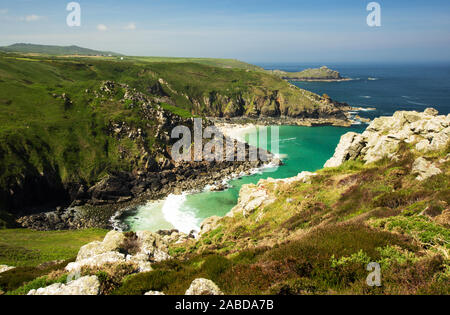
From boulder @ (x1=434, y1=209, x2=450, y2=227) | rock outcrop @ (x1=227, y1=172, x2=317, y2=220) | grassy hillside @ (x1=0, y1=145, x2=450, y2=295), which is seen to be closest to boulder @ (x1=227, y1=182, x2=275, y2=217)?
rock outcrop @ (x1=227, y1=172, x2=317, y2=220)

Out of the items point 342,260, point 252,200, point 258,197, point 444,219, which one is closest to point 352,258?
point 342,260

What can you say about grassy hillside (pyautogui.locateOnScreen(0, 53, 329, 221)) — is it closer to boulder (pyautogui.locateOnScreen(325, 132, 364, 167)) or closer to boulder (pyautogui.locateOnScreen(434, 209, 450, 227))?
boulder (pyautogui.locateOnScreen(325, 132, 364, 167))

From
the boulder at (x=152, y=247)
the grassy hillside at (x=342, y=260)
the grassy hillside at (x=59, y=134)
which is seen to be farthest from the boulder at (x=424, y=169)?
the grassy hillside at (x=59, y=134)

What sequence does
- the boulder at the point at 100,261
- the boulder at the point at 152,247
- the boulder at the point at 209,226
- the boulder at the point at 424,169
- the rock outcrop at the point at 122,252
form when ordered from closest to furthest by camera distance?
1. the boulder at the point at 100,261
2. the rock outcrop at the point at 122,252
3. the boulder at the point at 152,247
4. the boulder at the point at 424,169
5. the boulder at the point at 209,226

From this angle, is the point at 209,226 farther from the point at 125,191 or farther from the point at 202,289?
the point at 125,191

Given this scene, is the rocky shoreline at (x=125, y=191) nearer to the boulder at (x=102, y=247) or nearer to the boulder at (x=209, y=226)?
the boulder at (x=209, y=226)

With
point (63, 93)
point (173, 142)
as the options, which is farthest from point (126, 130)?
point (63, 93)
